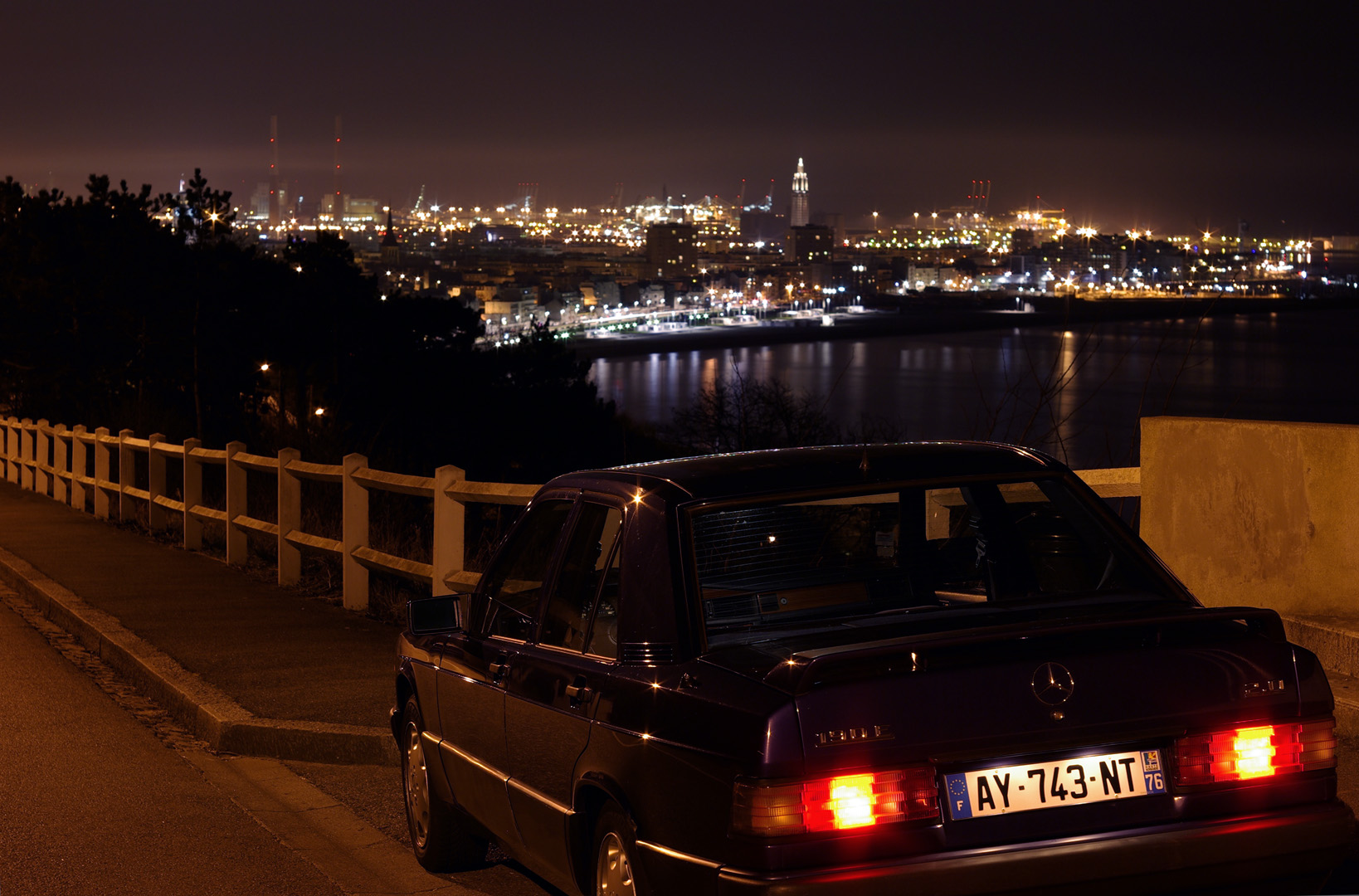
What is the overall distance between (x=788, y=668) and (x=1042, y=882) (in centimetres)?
73

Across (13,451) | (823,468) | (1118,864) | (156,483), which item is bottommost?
(13,451)

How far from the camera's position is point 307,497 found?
16219mm

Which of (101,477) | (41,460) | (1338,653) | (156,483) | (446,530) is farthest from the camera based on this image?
(41,460)

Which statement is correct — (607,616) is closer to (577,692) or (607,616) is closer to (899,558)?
(577,692)

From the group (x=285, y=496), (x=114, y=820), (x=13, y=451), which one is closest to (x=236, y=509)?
(x=285, y=496)

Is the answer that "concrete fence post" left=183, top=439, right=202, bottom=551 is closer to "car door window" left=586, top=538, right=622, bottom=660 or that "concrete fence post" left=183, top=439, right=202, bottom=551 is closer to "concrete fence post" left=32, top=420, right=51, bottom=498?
"concrete fence post" left=32, top=420, right=51, bottom=498

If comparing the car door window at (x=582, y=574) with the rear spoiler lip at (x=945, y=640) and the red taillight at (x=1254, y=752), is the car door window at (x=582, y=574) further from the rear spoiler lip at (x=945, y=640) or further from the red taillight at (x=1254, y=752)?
the red taillight at (x=1254, y=752)

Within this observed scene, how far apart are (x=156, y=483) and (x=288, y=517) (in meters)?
5.38

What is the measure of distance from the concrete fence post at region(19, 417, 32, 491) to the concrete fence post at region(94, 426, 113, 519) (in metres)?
5.95

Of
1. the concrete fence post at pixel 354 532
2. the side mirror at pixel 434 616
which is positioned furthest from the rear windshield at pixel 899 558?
the concrete fence post at pixel 354 532

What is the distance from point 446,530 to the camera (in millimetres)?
9633

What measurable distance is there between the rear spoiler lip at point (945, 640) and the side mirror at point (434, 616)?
1.96 meters

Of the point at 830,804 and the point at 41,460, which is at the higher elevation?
the point at 830,804

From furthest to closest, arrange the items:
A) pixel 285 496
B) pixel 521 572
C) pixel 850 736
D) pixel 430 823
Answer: pixel 285 496 < pixel 430 823 < pixel 521 572 < pixel 850 736
